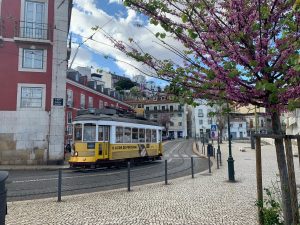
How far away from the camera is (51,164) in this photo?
22.0m

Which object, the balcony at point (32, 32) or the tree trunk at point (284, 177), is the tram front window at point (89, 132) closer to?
the balcony at point (32, 32)

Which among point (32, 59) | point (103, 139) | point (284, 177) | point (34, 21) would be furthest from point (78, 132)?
point (284, 177)

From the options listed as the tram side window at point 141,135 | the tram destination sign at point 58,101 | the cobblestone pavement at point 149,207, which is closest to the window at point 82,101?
the tram destination sign at point 58,101

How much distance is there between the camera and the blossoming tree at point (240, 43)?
4.10 meters

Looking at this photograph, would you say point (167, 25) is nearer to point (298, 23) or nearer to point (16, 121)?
point (298, 23)

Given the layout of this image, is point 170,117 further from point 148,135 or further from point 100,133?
point 100,133

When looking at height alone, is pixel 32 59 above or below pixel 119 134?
above

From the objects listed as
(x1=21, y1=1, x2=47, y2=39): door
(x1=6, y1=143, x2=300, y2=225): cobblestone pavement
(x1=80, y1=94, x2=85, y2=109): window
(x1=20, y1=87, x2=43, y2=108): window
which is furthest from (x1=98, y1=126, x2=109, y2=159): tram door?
(x1=80, y1=94, x2=85, y2=109): window

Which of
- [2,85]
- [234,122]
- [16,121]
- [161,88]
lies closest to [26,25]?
[2,85]

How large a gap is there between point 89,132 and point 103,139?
33.9 inches

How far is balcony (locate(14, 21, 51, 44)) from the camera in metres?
22.8

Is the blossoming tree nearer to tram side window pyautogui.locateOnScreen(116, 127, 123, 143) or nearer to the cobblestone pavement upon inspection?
the cobblestone pavement

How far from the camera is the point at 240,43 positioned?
14.3 ft

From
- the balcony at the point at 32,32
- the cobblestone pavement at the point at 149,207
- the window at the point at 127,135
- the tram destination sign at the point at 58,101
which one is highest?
the balcony at the point at 32,32
